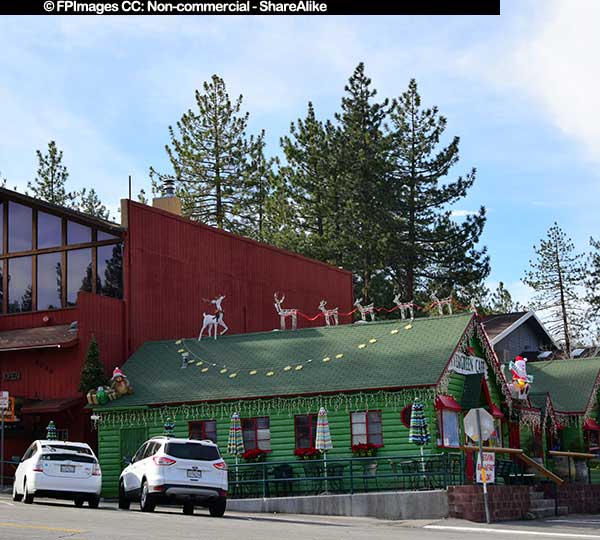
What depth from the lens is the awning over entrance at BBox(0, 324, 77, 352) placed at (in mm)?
36562

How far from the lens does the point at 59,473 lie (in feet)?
86.2

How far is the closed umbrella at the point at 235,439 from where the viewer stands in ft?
106

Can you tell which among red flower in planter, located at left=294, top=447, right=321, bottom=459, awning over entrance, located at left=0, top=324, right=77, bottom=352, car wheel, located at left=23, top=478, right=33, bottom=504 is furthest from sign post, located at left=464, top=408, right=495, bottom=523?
awning over entrance, located at left=0, top=324, right=77, bottom=352

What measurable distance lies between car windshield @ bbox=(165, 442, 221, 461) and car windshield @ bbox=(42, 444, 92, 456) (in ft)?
9.99

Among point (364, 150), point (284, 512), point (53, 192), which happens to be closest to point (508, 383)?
point (284, 512)

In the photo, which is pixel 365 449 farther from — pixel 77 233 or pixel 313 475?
pixel 77 233

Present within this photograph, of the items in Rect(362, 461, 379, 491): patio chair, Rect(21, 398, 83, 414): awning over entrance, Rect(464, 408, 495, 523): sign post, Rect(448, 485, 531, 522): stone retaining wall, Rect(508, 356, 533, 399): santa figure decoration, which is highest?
Rect(508, 356, 533, 399): santa figure decoration

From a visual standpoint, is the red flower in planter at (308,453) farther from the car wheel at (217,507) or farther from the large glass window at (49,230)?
the large glass window at (49,230)

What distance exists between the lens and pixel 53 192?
2911 inches

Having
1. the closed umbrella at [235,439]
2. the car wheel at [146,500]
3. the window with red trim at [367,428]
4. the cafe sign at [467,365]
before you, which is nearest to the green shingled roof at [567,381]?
the cafe sign at [467,365]

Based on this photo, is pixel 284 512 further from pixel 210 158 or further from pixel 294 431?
pixel 210 158

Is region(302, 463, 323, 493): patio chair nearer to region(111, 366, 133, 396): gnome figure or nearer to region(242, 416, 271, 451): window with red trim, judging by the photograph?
region(242, 416, 271, 451): window with red trim

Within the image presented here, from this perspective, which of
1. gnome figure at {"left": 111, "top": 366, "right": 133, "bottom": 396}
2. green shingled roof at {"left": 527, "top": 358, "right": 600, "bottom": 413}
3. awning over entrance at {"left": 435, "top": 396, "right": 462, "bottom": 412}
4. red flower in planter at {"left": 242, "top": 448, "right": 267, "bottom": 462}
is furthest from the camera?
green shingled roof at {"left": 527, "top": 358, "right": 600, "bottom": 413}

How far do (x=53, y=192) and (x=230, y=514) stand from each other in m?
49.3
